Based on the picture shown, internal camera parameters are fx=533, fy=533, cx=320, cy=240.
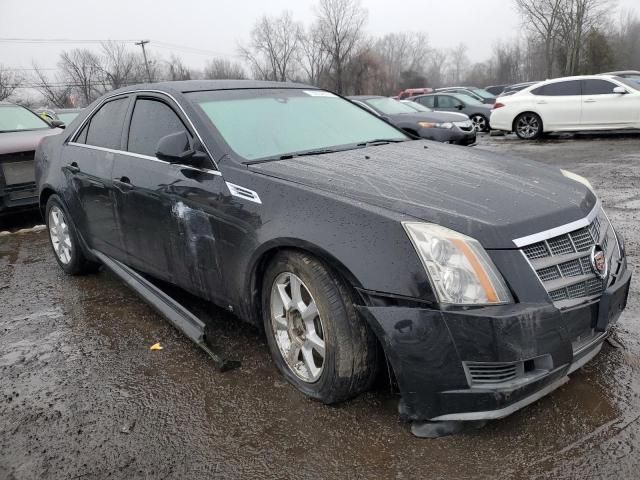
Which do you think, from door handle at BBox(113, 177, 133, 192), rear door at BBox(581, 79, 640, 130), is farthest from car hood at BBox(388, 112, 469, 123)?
door handle at BBox(113, 177, 133, 192)

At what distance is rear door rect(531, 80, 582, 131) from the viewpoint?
1259 centimetres

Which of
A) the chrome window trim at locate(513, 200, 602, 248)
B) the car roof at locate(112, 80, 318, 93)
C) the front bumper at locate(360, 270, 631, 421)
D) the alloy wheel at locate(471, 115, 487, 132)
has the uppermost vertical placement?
the car roof at locate(112, 80, 318, 93)

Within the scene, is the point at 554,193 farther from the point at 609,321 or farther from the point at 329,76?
the point at 329,76

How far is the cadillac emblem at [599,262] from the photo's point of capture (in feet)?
Result: 7.54

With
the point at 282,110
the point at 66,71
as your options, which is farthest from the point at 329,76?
the point at 282,110

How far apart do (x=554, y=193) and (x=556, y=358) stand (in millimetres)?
838

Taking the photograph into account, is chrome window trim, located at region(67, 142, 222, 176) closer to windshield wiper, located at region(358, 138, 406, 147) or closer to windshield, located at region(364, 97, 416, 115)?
windshield wiper, located at region(358, 138, 406, 147)

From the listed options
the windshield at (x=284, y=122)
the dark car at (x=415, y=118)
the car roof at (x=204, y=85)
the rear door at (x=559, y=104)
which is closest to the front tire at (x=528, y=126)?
the rear door at (x=559, y=104)

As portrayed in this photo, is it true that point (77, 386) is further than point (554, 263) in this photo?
Yes

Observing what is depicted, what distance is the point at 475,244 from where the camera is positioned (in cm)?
211

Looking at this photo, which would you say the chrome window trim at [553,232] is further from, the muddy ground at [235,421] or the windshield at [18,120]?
the windshield at [18,120]

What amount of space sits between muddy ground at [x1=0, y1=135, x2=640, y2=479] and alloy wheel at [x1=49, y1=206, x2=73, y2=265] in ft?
3.86

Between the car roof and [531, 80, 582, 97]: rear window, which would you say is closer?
the car roof

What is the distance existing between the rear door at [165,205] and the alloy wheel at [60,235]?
46.3 inches
